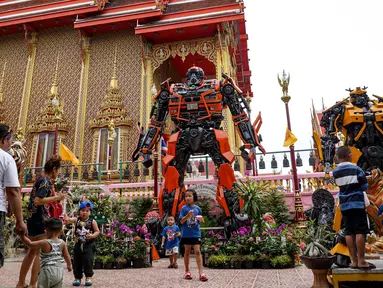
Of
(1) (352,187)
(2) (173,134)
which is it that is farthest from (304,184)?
(1) (352,187)

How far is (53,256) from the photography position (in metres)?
2.98

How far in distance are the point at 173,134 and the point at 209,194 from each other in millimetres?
2766

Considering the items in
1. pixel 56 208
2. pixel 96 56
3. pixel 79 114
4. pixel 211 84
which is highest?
pixel 96 56

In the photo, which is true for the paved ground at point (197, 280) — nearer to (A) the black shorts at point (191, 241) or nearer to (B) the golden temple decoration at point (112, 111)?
(A) the black shorts at point (191, 241)

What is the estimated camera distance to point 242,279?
4406 mm

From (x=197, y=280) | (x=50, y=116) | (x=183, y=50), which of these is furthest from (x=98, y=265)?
(x=183, y=50)

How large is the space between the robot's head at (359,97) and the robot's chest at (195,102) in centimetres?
273

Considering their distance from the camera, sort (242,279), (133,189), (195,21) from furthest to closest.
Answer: (195,21) < (133,189) < (242,279)

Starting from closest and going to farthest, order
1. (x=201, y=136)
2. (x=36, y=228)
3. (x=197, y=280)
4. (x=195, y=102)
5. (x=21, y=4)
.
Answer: (x=36, y=228) → (x=197, y=280) → (x=201, y=136) → (x=195, y=102) → (x=21, y=4)

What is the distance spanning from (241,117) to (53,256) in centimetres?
511

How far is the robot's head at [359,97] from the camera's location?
6527 millimetres

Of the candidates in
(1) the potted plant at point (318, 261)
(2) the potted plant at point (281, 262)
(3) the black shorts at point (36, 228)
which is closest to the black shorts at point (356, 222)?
(1) the potted plant at point (318, 261)

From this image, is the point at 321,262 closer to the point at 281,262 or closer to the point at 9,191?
the point at 281,262

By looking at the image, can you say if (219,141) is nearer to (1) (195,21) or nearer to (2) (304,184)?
(2) (304,184)
